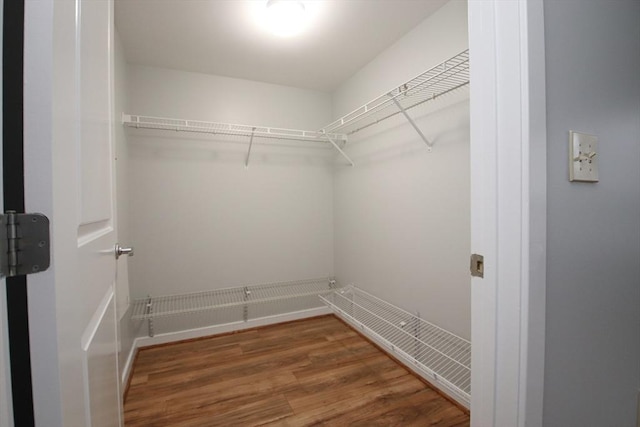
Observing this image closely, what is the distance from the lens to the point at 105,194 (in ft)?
2.56

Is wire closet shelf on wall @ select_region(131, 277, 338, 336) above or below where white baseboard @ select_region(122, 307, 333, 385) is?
above

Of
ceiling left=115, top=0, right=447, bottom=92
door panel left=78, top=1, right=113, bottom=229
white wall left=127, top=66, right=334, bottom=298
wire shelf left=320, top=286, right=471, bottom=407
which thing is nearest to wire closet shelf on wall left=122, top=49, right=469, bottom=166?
white wall left=127, top=66, right=334, bottom=298

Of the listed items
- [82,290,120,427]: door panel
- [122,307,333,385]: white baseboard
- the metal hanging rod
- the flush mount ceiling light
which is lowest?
[122,307,333,385]: white baseboard

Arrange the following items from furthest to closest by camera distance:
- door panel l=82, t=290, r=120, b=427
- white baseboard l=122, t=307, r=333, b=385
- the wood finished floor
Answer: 1. white baseboard l=122, t=307, r=333, b=385
2. the wood finished floor
3. door panel l=82, t=290, r=120, b=427

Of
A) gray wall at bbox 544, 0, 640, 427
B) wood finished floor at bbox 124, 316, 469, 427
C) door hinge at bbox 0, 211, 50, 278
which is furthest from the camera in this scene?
wood finished floor at bbox 124, 316, 469, 427

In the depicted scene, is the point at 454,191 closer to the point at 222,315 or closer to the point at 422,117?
the point at 422,117

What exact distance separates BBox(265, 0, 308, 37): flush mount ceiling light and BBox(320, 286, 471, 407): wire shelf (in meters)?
1.91

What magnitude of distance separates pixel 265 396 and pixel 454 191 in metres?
1.66

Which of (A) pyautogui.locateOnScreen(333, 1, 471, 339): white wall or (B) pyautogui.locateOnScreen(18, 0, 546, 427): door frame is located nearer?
(B) pyautogui.locateOnScreen(18, 0, 546, 427): door frame

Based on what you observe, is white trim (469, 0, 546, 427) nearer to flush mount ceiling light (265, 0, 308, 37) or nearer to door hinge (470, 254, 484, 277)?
door hinge (470, 254, 484, 277)

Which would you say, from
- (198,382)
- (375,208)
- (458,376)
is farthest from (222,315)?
(458,376)

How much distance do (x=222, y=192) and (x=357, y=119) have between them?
4.44 ft

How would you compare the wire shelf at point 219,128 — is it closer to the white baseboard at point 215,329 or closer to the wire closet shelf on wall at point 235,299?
the wire closet shelf on wall at point 235,299

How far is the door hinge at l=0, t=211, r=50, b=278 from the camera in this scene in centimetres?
36
